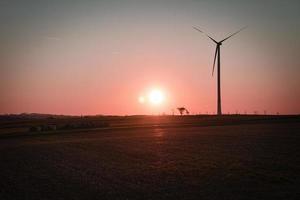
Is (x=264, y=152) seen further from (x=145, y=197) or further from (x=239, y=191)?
(x=145, y=197)

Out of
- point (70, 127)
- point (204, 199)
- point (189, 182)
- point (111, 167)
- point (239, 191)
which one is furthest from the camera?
point (70, 127)

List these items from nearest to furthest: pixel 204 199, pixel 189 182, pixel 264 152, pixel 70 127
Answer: pixel 204 199 → pixel 189 182 → pixel 264 152 → pixel 70 127

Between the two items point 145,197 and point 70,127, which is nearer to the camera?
point 145,197

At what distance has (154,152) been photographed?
1116 inches

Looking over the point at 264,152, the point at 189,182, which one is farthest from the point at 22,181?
the point at 264,152

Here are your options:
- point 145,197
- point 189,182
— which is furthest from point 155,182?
point 145,197

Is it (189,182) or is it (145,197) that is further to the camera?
(189,182)

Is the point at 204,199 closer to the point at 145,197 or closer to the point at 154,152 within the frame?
the point at 145,197

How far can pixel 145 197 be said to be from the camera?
590 inches

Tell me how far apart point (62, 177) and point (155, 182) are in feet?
17.4

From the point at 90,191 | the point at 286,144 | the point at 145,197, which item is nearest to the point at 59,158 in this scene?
the point at 90,191

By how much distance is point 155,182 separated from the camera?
17672mm

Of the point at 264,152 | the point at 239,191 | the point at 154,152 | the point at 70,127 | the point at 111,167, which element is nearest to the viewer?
the point at 239,191

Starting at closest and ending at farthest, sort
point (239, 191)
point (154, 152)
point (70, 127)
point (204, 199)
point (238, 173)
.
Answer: point (204, 199) < point (239, 191) < point (238, 173) < point (154, 152) < point (70, 127)
